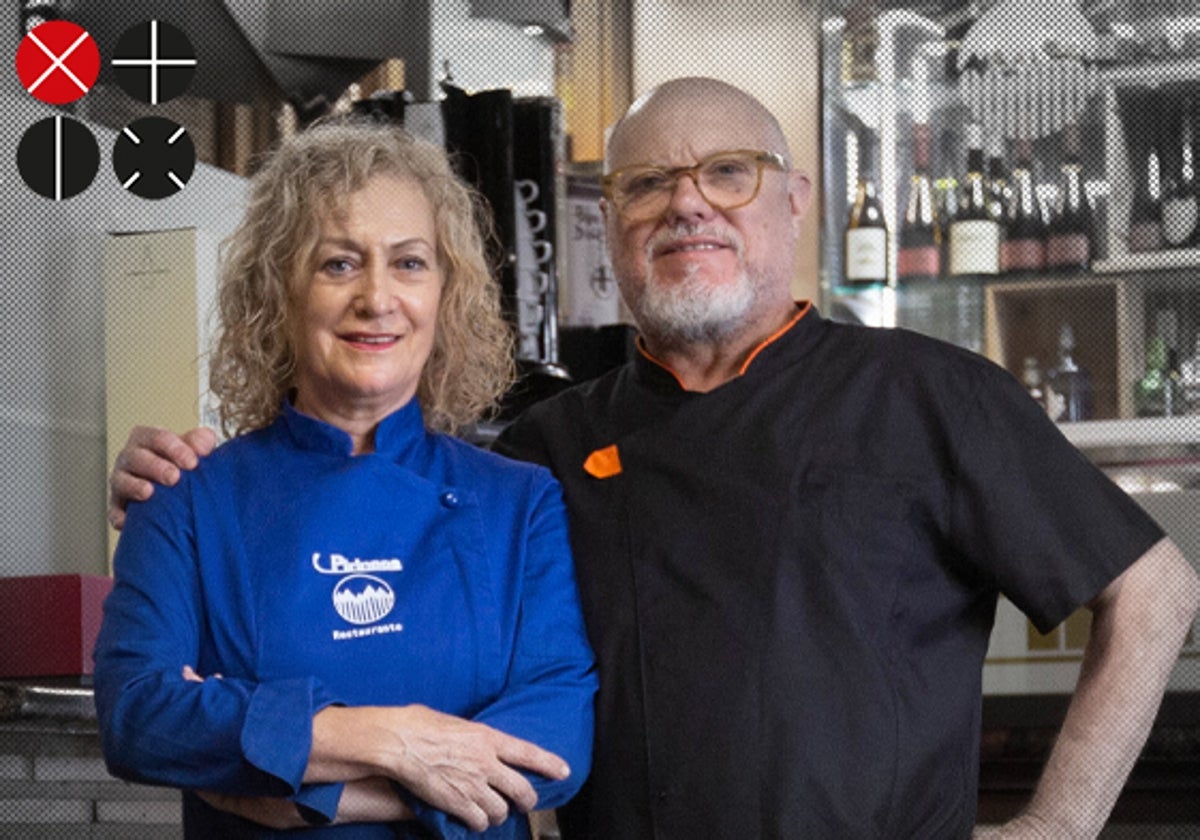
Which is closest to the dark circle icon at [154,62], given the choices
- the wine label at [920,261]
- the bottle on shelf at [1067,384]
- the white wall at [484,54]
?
the white wall at [484,54]

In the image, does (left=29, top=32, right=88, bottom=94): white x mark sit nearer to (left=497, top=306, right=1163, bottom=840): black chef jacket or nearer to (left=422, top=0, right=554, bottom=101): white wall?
(left=422, top=0, right=554, bottom=101): white wall

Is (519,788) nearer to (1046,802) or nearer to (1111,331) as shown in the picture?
(1046,802)

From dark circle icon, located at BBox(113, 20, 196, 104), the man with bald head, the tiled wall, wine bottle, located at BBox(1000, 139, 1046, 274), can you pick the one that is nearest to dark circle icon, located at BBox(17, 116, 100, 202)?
dark circle icon, located at BBox(113, 20, 196, 104)

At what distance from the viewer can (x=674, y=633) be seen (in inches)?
56.2

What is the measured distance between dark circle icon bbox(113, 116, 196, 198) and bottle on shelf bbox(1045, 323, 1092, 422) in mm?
2159

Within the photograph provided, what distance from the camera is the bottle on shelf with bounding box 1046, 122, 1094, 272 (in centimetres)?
376

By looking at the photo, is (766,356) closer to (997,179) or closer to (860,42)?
(997,179)

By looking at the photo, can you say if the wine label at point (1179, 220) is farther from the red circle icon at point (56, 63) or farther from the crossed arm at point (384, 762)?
the crossed arm at point (384, 762)

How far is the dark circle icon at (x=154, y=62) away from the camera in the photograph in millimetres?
2748

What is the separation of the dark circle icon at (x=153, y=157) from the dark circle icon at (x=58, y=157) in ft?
0.26

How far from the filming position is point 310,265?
1.36 meters

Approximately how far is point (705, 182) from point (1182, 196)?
2.55 meters

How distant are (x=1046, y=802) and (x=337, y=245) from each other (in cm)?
84

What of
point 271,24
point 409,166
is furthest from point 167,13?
point 409,166
